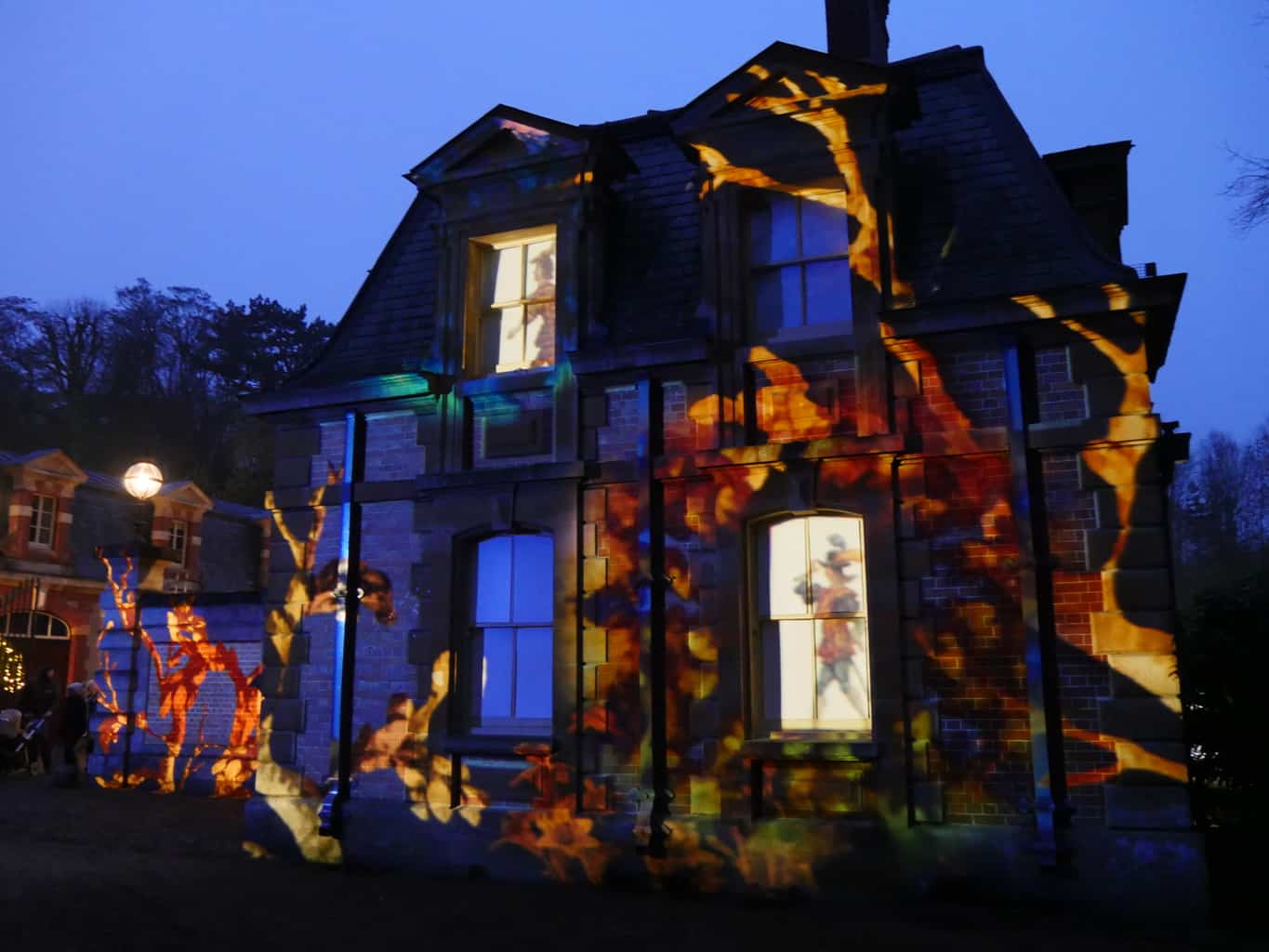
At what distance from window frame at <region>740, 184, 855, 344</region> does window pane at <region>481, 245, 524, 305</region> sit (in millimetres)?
2614

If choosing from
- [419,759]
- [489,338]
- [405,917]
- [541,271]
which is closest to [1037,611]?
[405,917]

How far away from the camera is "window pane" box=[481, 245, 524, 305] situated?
11578mm

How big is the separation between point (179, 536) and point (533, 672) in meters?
25.4

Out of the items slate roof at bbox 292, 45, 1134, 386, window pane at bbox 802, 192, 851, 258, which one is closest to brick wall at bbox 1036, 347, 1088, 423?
slate roof at bbox 292, 45, 1134, 386

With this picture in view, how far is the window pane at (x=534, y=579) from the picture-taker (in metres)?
10.6

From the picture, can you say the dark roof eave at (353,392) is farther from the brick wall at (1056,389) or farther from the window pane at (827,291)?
the brick wall at (1056,389)

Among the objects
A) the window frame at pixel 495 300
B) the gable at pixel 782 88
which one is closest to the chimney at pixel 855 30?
the gable at pixel 782 88

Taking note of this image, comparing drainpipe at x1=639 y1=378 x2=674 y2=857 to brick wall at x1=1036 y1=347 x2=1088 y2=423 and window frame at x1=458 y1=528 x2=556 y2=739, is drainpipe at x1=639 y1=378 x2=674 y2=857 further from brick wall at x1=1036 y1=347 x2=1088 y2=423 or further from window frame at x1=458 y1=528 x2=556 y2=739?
brick wall at x1=1036 y1=347 x2=1088 y2=423

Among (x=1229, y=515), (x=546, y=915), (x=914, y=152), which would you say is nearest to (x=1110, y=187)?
(x=914, y=152)

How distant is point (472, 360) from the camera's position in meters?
11.4

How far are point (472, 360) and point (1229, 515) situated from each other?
4766 cm

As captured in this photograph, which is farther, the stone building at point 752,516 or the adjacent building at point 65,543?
the adjacent building at point 65,543

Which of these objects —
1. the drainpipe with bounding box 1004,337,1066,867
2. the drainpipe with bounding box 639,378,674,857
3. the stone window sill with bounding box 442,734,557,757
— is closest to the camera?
the drainpipe with bounding box 1004,337,1066,867

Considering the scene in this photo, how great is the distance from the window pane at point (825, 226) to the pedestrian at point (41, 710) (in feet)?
52.8
